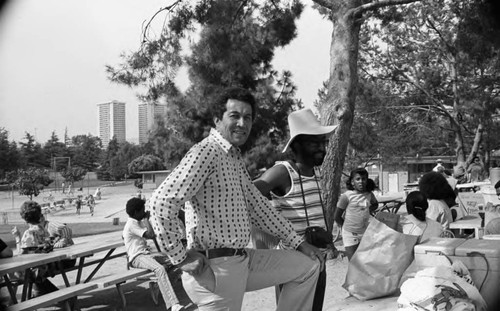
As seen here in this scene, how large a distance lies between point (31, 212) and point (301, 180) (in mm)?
4188

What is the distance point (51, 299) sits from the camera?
14.9ft

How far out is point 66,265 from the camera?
19.9ft

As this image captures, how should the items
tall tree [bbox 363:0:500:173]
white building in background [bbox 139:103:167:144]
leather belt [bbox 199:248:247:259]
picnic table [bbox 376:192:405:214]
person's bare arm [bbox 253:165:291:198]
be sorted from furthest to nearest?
tall tree [bbox 363:0:500:173]
picnic table [bbox 376:192:405:214]
white building in background [bbox 139:103:167:144]
person's bare arm [bbox 253:165:291:198]
leather belt [bbox 199:248:247:259]

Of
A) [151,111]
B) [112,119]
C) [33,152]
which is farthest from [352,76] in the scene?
[112,119]

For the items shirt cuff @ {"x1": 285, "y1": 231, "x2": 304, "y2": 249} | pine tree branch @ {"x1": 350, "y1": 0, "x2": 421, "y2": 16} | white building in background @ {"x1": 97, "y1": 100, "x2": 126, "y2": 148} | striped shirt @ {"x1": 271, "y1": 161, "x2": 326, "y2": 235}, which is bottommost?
shirt cuff @ {"x1": 285, "y1": 231, "x2": 304, "y2": 249}

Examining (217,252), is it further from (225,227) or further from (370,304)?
(370,304)

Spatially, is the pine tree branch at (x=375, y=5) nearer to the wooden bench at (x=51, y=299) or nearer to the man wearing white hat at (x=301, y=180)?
the man wearing white hat at (x=301, y=180)

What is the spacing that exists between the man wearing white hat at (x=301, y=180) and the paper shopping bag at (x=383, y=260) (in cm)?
42

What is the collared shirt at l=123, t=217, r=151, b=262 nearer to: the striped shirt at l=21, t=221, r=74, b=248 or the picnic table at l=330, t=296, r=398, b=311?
the striped shirt at l=21, t=221, r=74, b=248

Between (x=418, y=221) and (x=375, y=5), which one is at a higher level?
(x=375, y=5)

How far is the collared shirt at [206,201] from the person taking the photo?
6.70ft

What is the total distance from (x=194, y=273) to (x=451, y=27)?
55.5ft

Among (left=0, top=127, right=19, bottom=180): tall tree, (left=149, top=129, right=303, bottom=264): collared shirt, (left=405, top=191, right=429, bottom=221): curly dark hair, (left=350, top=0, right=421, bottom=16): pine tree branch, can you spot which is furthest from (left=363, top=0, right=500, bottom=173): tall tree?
(left=0, top=127, right=19, bottom=180): tall tree

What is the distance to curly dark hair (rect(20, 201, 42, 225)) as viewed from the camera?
19.7 feet
